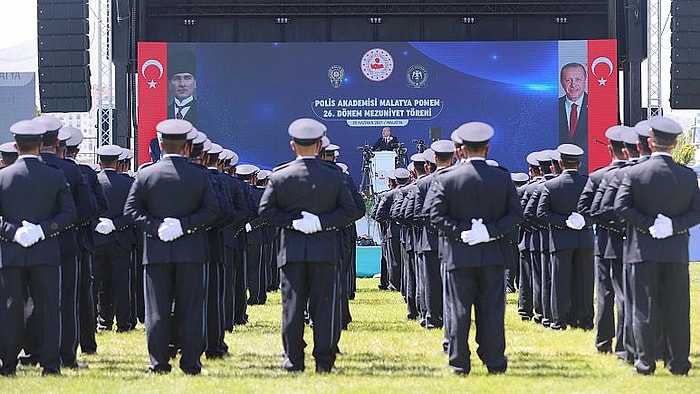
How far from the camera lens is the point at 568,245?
41.6 ft

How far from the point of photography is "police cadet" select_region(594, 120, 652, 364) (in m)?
9.07

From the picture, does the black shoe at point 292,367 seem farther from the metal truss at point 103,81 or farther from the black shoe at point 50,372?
the metal truss at point 103,81

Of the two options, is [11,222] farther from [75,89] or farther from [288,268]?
[75,89]

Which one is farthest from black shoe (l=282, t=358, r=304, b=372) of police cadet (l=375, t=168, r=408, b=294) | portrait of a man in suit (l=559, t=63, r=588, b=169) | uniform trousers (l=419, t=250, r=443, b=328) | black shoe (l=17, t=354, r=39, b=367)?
portrait of a man in suit (l=559, t=63, r=588, b=169)

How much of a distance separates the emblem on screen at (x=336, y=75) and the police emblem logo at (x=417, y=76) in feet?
4.87

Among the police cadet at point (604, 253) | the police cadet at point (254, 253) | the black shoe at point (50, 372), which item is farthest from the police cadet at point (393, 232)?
the black shoe at point (50, 372)

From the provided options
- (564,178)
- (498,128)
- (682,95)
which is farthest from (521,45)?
(564,178)

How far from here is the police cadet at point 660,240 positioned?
28.7 ft

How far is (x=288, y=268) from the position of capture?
30.0 feet

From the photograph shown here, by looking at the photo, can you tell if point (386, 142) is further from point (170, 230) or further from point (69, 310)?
point (170, 230)

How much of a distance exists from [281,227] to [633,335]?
288cm

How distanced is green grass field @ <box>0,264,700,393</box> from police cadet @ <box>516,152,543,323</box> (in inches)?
34.2

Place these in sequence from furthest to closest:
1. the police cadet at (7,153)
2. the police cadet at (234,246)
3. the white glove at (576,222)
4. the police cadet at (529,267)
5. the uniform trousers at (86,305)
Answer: the police cadet at (529,267) → the white glove at (576,222) → the police cadet at (234,246) → the police cadet at (7,153) → the uniform trousers at (86,305)

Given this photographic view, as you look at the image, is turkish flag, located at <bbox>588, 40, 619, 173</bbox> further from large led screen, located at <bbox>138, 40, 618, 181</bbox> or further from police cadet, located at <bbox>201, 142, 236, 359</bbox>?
police cadet, located at <bbox>201, 142, 236, 359</bbox>
